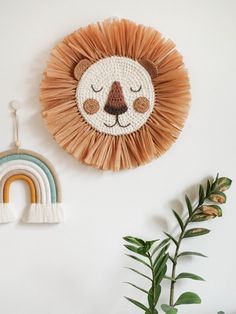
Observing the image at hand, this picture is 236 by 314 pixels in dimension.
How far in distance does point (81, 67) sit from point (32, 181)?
1.43ft

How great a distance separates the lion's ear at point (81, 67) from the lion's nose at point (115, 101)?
4.4 inches

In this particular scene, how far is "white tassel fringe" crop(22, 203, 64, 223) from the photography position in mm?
1248

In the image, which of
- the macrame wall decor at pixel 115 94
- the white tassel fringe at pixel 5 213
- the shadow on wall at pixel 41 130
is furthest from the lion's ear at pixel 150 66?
the white tassel fringe at pixel 5 213

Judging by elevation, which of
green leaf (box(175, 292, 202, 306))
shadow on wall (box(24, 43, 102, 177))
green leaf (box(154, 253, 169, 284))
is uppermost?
shadow on wall (box(24, 43, 102, 177))

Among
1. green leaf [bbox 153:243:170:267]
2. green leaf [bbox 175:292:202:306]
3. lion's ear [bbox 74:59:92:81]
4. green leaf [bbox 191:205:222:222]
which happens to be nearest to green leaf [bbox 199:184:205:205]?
green leaf [bbox 191:205:222:222]

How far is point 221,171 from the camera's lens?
1344mm

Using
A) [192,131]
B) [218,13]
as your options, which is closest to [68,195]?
[192,131]

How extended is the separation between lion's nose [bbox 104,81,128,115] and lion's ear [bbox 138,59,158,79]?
112 mm

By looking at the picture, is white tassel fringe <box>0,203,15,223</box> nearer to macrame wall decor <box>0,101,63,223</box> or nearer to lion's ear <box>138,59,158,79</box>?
macrame wall decor <box>0,101,63,223</box>

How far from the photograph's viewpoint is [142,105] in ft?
4.11

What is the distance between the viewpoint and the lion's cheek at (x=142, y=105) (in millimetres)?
1253

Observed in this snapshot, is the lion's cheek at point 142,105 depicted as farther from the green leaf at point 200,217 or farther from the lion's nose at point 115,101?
the green leaf at point 200,217

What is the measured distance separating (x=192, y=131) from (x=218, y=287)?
2.00 feet

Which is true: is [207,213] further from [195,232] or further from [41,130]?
[41,130]
